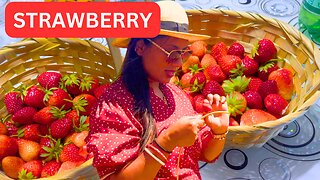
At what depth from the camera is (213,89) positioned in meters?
0.88

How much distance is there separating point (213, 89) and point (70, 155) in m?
0.31

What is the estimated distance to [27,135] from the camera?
894mm

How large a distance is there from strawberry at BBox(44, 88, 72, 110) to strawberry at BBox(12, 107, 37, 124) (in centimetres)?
4

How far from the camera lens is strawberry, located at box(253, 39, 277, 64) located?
0.97 metres

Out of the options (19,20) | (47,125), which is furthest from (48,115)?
(19,20)

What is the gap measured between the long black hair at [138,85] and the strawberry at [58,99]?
0.35m

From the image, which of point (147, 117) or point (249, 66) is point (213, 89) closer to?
point (249, 66)

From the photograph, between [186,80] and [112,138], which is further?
[186,80]

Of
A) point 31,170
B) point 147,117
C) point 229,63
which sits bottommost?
point 31,170

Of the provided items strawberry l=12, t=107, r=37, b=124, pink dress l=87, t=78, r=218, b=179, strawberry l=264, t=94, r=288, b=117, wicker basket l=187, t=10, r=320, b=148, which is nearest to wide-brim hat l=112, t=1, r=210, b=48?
pink dress l=87, t=78, r=218, b=179

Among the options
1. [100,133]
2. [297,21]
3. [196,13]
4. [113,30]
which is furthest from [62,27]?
[297,21]

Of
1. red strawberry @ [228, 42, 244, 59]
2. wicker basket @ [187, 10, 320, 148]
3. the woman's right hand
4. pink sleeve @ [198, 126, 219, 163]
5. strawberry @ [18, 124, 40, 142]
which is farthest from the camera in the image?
red strawberry @ [228, 42, 244, 59]

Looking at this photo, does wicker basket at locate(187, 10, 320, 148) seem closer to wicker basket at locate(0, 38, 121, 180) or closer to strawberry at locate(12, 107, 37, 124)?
wicker basket at locate(0, 38, 121, 180)

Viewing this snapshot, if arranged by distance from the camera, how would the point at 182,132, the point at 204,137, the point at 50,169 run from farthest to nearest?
the point at 50,169, the point at 204,137, the point at 182,132
